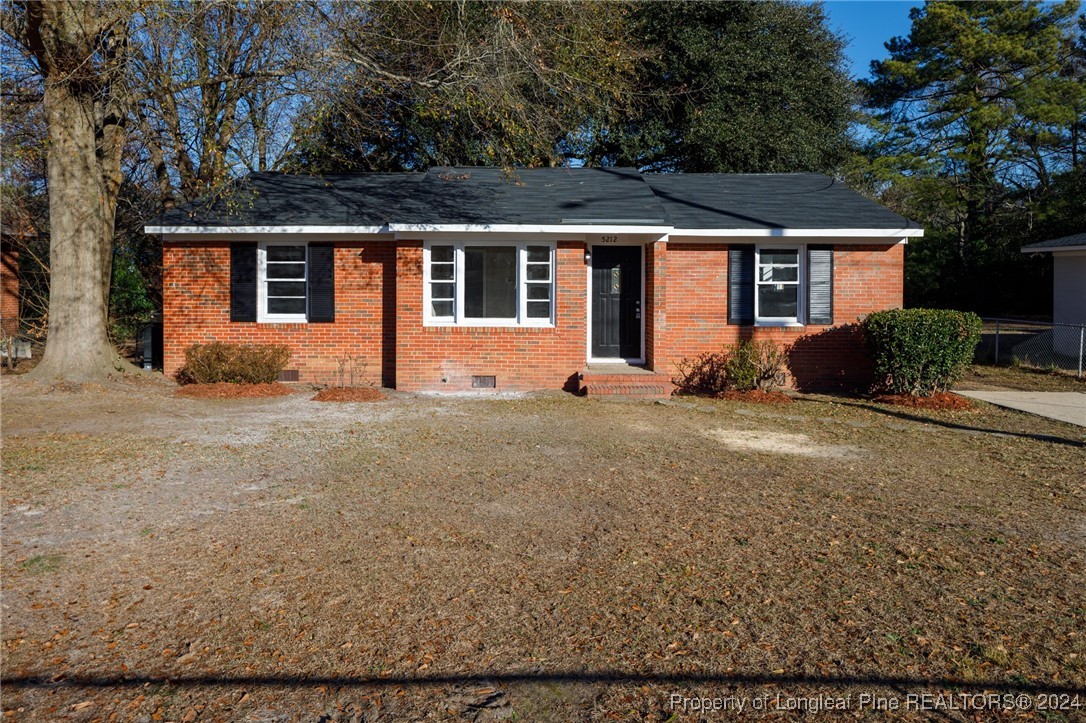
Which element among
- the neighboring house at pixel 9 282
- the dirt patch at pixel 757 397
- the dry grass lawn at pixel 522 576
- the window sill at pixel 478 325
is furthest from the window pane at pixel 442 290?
the neighboring house at pixel 9 282

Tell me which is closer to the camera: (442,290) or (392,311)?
(442,290)

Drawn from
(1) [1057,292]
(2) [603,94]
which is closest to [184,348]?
(2) [603,94]

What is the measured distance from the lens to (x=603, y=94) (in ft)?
58.0

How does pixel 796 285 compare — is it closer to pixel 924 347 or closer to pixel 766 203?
pixel 766 203

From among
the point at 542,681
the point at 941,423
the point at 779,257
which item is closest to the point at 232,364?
the point at 779,257

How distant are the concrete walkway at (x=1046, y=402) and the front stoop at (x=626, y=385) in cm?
521

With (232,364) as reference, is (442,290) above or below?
above

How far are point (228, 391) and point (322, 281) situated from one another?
262 cm

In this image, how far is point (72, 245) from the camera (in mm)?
12484

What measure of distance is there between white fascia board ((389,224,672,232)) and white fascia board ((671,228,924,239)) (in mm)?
808

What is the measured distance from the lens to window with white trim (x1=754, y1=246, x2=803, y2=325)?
46.0ft

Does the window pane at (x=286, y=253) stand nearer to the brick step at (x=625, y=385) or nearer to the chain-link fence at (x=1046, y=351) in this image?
the brick step at (x=625, y=385)

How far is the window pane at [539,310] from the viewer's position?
13562 mm

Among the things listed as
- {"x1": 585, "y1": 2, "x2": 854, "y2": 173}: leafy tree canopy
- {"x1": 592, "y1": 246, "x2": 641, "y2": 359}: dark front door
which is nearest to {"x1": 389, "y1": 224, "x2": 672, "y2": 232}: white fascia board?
{"x1": 592, "y1": 246, "x2": 641, "y2": 359}: dark front door
